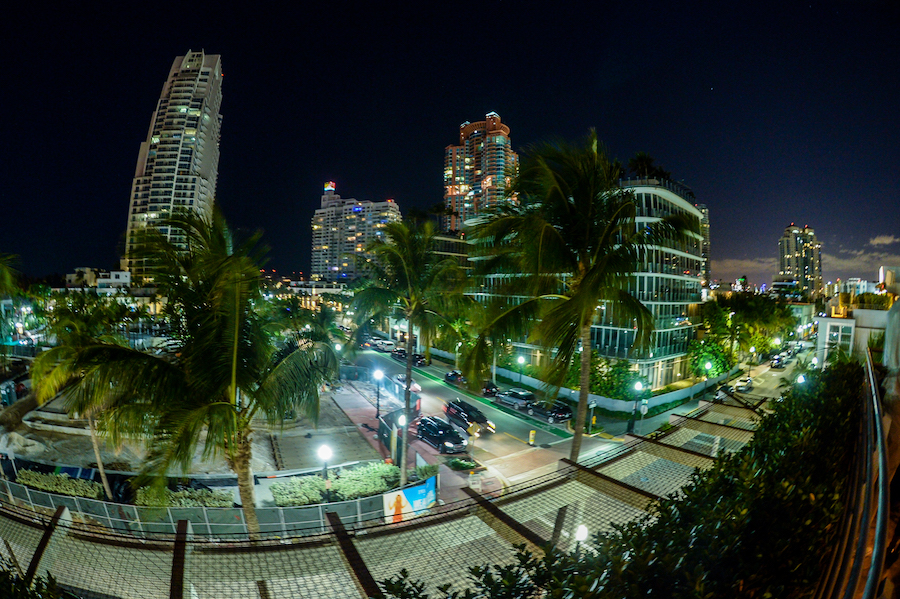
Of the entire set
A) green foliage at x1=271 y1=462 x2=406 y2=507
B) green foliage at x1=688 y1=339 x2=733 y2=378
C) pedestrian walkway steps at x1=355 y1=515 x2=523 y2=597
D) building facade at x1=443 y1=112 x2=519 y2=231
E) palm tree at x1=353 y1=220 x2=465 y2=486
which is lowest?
green foliage at x1=271 y1=462 x2=406 y2=507

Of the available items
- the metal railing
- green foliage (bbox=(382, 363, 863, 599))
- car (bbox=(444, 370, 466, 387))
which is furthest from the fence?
car (bbox=(444, 370, 466, 387))

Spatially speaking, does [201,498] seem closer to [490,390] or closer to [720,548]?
[720,548]

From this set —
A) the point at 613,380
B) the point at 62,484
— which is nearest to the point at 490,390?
the point at 613,380

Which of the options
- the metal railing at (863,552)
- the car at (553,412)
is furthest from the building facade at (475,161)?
the metal railing at (863,552)

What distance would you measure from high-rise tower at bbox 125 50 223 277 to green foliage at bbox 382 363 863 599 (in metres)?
117

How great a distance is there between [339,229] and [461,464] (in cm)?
15903

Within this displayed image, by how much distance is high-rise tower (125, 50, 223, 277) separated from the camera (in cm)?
10031

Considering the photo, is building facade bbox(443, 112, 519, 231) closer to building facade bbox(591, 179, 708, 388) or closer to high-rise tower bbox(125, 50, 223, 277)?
high-rise tower bbox(125, 50, 223, 277)

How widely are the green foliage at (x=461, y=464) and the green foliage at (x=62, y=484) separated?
11737 millimetres

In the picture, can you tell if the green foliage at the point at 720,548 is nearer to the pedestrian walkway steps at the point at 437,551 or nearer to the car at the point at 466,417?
the pedestrian walkway steps at the point at 437,551

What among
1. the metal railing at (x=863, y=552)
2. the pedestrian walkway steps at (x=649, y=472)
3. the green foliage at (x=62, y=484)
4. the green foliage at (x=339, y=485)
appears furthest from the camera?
the green foliage at (x=62, y=484)

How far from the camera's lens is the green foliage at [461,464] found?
15523 millimetres

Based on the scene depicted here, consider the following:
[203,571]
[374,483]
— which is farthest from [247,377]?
[374,483]

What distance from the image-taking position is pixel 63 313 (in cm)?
1562
